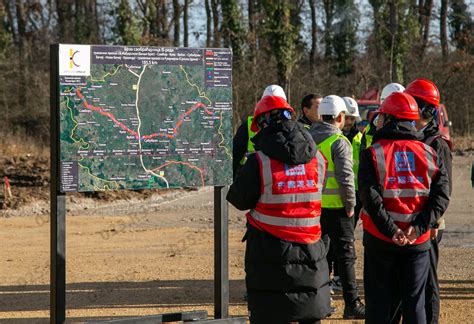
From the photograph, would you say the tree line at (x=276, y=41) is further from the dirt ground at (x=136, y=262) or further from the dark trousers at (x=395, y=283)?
the dark trousers at (x=395, y=283)

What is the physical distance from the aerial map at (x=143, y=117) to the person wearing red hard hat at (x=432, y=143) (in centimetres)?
169

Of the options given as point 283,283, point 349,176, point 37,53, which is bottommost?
point 283,283

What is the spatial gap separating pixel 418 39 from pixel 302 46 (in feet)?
24.4

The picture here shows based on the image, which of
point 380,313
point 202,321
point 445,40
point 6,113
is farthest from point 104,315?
point 445,40

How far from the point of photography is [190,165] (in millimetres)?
7883

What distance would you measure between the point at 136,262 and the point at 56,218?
4781 mm

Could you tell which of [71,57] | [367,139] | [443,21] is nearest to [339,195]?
[367,139]

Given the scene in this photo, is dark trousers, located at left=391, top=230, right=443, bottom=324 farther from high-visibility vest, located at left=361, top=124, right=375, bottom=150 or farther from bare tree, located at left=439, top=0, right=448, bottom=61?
bare tree, located at left=439, top=0, right=448, bottom=61

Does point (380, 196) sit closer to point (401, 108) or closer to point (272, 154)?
point (401, 108)

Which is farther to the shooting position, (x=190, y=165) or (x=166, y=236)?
(x=166, y=236)

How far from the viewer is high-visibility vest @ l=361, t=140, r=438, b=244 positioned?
20.7ft

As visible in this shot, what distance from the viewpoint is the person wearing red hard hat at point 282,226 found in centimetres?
596

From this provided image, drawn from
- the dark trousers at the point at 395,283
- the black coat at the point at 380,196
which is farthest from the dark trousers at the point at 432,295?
the black coat at the point at 380,196

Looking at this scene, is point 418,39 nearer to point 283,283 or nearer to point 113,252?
point 113,252
